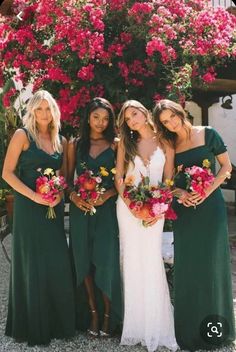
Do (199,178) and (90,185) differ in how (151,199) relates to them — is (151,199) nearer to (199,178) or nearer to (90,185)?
(199,178)

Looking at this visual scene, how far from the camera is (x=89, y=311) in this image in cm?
454

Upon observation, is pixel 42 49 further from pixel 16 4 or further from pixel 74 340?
pixel 74 340

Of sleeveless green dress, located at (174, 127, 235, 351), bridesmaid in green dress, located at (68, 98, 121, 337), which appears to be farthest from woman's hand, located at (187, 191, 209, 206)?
bridesmaid in green dress, located at (68, 98, 121, 337)

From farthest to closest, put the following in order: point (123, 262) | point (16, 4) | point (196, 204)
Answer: point (16, 4) → point (123, 262) → point (196, 204)

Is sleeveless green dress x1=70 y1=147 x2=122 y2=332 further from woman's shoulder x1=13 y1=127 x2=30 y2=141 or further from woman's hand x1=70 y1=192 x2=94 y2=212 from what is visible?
woman's shoulder x1=13 y1=127 x2=30 y2=141

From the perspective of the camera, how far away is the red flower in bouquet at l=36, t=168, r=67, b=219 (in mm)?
4008

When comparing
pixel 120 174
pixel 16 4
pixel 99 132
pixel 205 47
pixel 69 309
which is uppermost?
pixel 16 4

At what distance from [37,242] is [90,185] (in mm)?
698

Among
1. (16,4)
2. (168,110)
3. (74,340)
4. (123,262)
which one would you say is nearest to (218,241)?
(123,262)

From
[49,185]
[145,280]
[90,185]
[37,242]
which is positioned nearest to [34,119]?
[49,185]

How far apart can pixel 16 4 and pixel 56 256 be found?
134 inches

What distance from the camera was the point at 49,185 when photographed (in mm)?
4008

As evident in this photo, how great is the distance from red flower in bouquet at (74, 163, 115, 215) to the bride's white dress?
258 mm

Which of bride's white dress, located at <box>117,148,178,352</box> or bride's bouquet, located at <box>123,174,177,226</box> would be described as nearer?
bride's bouquet, located at <box>123,174,177,226</box>
